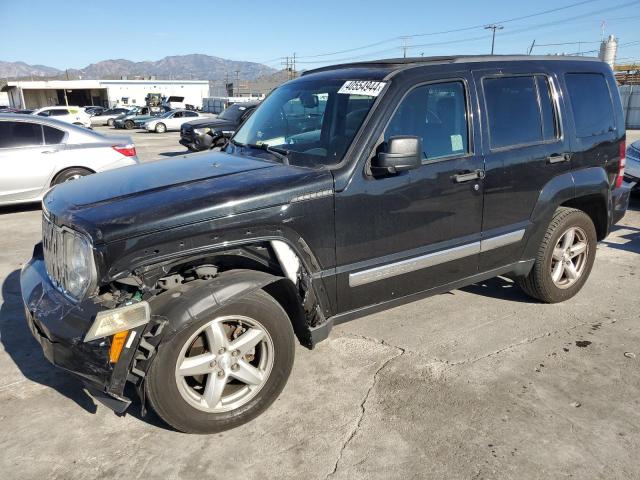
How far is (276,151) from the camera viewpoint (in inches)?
139

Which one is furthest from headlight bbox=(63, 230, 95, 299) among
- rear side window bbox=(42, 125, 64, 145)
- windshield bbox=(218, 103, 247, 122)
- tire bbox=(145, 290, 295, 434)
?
windshield bbox=(218, 103, 247, 122)

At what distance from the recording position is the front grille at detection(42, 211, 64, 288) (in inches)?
112

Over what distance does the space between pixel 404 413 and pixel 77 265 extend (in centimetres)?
204

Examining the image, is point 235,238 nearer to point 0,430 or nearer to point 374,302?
point 374,302

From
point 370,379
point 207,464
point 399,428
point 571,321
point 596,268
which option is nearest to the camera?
point 207,464

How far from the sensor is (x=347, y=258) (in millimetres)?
3186

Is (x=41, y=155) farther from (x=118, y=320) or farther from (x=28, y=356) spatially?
(x=118, y=320)

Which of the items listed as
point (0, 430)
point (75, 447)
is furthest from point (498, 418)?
point (0, 430)

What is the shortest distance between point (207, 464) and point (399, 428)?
108 cm

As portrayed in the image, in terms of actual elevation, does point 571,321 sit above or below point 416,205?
below

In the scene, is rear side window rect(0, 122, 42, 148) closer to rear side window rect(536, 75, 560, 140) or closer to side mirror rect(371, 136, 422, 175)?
side mirror rect(371, 136, 422, 175)

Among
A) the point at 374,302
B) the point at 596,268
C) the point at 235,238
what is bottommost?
the point at 596,268

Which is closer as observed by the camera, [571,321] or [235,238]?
[235,238]

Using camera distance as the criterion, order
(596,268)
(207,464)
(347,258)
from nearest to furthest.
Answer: (207,464)
(347,258)
(596,268)
